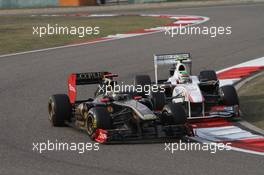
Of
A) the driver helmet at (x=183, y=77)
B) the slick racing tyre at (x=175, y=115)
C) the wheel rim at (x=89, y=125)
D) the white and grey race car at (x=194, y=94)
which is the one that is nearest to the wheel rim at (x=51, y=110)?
the wheel rim at (x=89, y=125)

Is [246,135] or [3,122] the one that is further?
[3,122]

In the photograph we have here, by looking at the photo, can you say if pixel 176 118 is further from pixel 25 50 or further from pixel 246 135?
pixel 25 50

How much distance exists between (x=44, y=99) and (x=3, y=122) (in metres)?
2.45

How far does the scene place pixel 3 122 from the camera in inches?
567

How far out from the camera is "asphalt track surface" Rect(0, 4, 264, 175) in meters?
10.7

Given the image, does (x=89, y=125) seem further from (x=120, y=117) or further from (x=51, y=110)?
(x=51, y=110)

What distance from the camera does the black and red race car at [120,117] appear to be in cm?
1238

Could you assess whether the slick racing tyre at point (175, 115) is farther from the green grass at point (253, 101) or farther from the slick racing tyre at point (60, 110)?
the slick racing tyre at point (60, 110)

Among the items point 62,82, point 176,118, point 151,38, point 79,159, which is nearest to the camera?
point 79,159

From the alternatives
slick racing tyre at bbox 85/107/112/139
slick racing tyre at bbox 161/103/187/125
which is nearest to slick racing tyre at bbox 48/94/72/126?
slick racing tyre at bbox 85/107/112/139

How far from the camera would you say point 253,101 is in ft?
51.0

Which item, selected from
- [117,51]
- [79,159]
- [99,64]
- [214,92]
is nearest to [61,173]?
[79,159]

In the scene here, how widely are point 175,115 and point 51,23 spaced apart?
22167 mm

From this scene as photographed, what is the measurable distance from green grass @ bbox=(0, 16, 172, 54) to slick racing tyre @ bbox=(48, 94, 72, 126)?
470 inches
